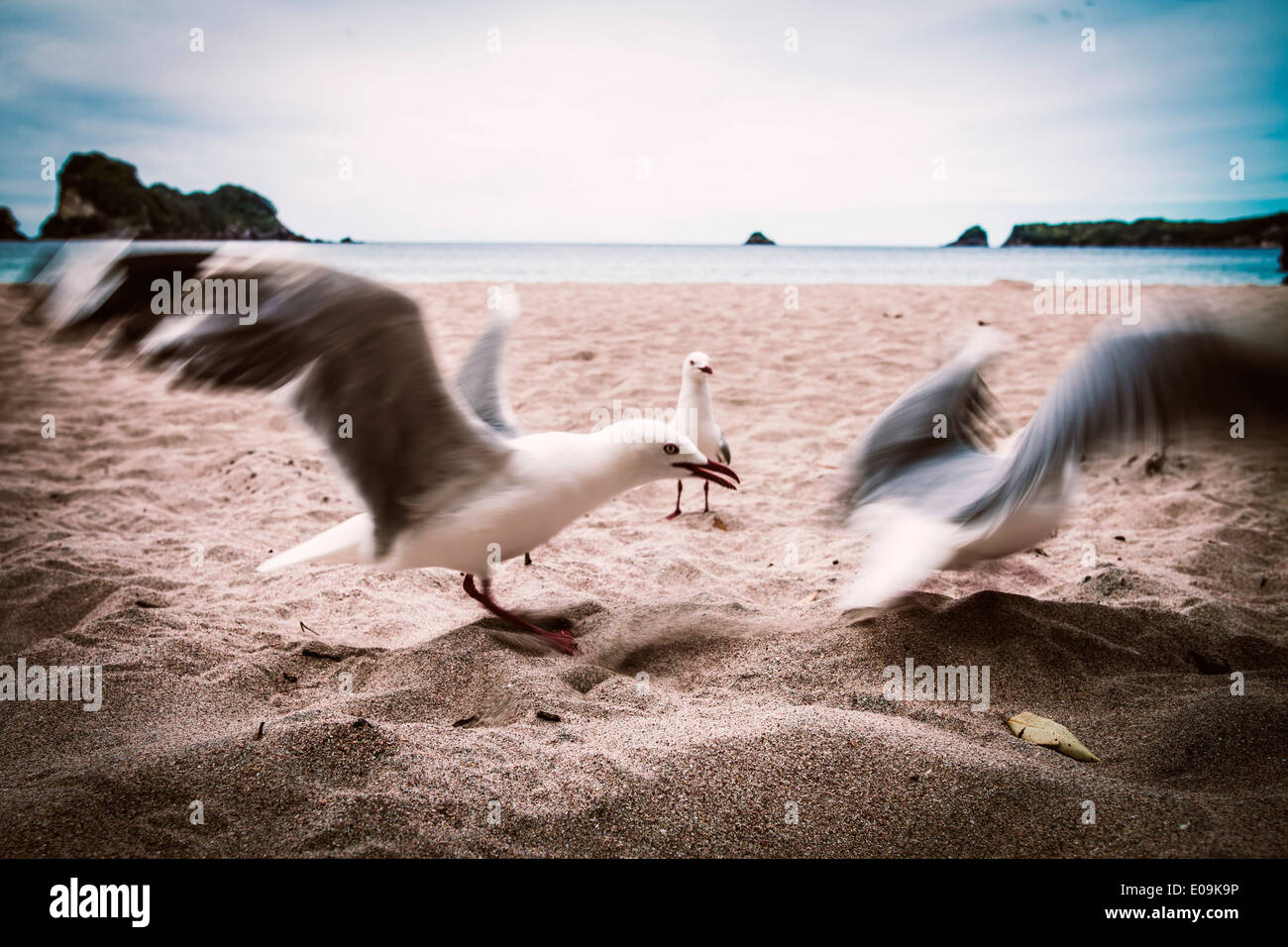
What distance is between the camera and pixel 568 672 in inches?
83.2

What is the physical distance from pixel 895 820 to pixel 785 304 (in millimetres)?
9350

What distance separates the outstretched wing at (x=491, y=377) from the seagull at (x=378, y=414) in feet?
0.08

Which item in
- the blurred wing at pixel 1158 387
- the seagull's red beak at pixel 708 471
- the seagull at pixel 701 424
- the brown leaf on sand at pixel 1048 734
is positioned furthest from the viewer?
the seagull at pixel 701 424

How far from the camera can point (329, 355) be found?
1.98 meters

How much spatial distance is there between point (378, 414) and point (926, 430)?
1812mm

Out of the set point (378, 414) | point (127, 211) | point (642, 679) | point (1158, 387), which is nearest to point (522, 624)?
point (642, 679)

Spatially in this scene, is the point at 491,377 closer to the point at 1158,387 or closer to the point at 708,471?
the point at 708,471

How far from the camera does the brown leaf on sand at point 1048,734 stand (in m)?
1.69

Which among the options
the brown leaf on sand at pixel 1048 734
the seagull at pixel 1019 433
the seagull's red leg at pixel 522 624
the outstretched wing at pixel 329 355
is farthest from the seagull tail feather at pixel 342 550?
the brown leaf on sand at pixel 1048 734

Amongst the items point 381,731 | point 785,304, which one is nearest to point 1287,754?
point 381,731

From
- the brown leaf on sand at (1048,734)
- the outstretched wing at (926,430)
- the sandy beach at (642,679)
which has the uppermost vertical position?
the outstretched wing at (926,430)

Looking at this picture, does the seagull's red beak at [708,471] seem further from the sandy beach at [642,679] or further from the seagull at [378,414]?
the sandy beach at [642,679]
